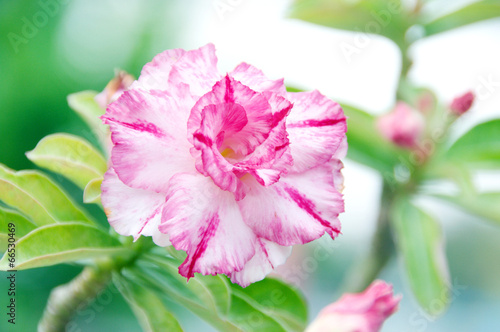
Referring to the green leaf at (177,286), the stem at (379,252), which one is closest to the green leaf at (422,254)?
the stem at (379,252)

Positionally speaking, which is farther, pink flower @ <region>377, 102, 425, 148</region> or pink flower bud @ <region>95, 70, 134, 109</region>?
pink flower @ <region>377, 102, 425, 148</region>

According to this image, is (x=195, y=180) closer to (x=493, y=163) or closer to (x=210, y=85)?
(x=210, y=85)

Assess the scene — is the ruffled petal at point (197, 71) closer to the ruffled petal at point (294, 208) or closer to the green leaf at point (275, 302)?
the ruffled petal at point (294, 208)

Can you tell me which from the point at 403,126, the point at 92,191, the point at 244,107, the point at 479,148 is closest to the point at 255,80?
the point at 244,107

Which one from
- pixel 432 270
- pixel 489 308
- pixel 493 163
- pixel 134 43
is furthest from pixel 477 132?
pixel 489 308

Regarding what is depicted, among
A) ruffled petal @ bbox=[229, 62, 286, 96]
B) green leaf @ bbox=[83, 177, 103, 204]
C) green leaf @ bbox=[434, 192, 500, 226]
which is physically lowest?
green leaf @ bbox=[434, 192, 500, 226]

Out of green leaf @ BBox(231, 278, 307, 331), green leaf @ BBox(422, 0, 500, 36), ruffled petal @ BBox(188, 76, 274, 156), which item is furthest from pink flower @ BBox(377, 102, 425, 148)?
ruffled petal @ BBox(188, 76, 274, 156)

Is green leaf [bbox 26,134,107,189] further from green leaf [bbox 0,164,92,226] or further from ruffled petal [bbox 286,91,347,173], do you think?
ruffled petal [bbox 286,91,347,173]
